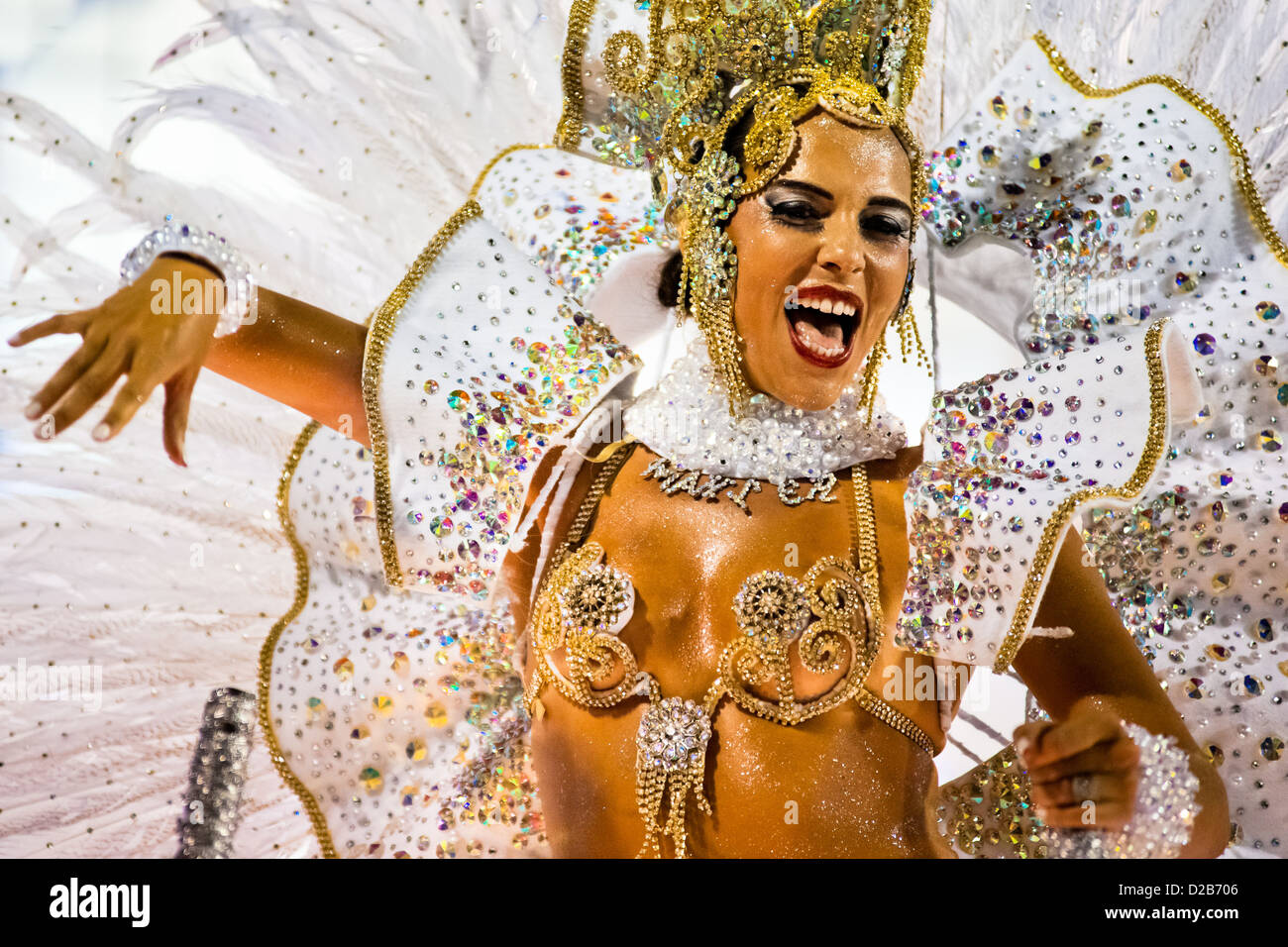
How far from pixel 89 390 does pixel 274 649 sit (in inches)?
25.4

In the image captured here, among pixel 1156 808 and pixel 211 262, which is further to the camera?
pixel 211 262

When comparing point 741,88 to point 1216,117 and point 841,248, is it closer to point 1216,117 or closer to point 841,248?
point 841,248

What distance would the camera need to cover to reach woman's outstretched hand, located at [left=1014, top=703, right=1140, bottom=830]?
78.7 inches

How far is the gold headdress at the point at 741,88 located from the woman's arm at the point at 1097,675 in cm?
47

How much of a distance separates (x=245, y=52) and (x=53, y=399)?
3.06ft

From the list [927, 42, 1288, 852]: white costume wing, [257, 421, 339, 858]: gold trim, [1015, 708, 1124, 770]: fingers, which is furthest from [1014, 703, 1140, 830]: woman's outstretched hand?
[257, 421, 339, 858]: gold trim

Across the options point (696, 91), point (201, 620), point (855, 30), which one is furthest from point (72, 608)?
point (855, 30)

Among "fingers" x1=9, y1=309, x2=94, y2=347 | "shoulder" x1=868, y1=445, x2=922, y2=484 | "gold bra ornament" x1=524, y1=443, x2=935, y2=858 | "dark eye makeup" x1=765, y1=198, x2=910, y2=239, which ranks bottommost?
"gold bra ornament" x1=524, y1=443, x2=935, y2=858

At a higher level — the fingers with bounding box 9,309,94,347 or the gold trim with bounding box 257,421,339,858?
the fingers with bounding box 9,309,94,347

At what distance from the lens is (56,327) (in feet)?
7.03

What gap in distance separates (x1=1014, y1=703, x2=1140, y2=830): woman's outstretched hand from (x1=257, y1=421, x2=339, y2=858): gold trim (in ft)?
4.24

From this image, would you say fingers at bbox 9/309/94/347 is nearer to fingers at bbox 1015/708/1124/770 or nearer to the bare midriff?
the bare midriff

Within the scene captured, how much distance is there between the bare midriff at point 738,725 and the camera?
2061mm

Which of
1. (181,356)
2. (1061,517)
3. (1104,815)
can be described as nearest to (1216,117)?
(1061,517)
